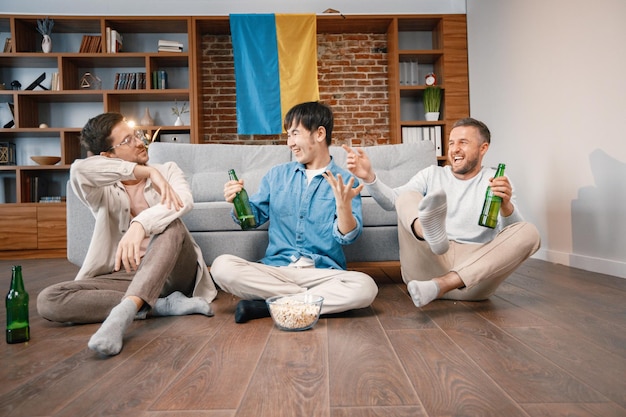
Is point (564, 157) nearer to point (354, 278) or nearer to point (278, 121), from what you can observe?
point (354, 278)

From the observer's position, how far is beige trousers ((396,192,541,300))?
5.74 feet

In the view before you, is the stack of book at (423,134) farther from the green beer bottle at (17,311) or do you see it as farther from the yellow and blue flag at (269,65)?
the green beer bottle at (17,311)

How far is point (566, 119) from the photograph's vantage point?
9.87 feet

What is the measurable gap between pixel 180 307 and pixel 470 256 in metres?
1.17

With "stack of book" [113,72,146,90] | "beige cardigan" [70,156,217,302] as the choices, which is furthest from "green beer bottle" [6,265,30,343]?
"stack of book" [113,72,146,90]

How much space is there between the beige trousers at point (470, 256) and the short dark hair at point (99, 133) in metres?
1.22

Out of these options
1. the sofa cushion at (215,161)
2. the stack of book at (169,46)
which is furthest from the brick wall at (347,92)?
the sofa cushion at (215,161)

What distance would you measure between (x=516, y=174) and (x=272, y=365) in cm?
317

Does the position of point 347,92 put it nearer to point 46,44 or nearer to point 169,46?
point 169,46

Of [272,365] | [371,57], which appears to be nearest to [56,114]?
[371,57]

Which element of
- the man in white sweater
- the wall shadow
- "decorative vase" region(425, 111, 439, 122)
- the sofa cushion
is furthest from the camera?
"decorative vase" region(425, 111, 439, 122)

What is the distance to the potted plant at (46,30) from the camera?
474 cm

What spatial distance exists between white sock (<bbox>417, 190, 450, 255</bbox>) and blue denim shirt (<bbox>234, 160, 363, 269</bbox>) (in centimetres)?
30

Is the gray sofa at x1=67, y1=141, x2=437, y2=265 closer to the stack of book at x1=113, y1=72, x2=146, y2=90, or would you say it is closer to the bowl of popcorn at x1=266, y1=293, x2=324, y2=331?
the bowl of popcorn at x1=266, y1=293, x2=324, y2=331
